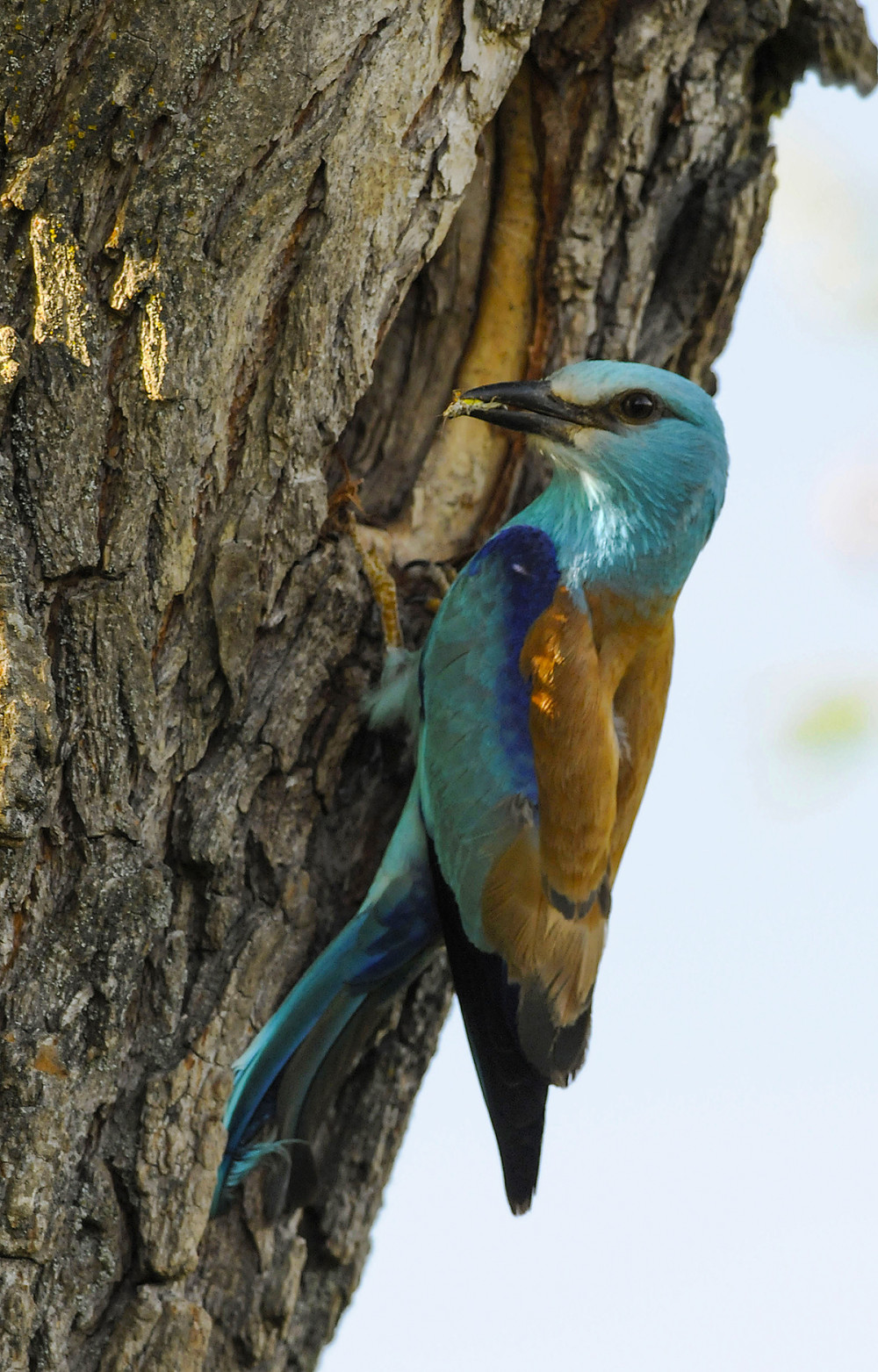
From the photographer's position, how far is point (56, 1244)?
2.41 metres

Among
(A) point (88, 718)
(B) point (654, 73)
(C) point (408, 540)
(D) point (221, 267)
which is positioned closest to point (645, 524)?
(C) point (408, 540)

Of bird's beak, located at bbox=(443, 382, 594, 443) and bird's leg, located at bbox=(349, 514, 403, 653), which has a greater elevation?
bird's beak, located at bbox=(443, 382, 594, 443)

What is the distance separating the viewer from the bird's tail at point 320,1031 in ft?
9.60

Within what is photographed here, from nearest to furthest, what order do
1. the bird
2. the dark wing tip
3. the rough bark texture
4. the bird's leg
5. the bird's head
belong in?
the rough bark texture → the dark wing tip → the bird → the bird's leg → the bird's head

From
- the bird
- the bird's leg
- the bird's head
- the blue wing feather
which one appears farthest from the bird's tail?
the bird's head

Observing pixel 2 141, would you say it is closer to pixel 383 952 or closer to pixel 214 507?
pixel 214 507

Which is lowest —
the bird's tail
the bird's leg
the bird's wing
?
the bird's tail

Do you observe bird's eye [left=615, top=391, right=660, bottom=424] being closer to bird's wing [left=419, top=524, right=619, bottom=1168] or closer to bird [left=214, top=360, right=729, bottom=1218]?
bird [left=214, top=360, right=729, bottom=1218]

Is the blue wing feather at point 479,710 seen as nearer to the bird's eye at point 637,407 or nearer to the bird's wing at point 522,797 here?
the bird's wing at point 522,797

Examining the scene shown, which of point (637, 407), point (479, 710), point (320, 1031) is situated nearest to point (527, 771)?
point (479, 710)

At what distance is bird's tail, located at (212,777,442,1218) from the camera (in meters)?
2.93

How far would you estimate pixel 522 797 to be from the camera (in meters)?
3.01

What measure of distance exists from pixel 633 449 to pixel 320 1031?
59.9 inches

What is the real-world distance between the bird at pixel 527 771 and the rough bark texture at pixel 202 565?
0.14 meters
